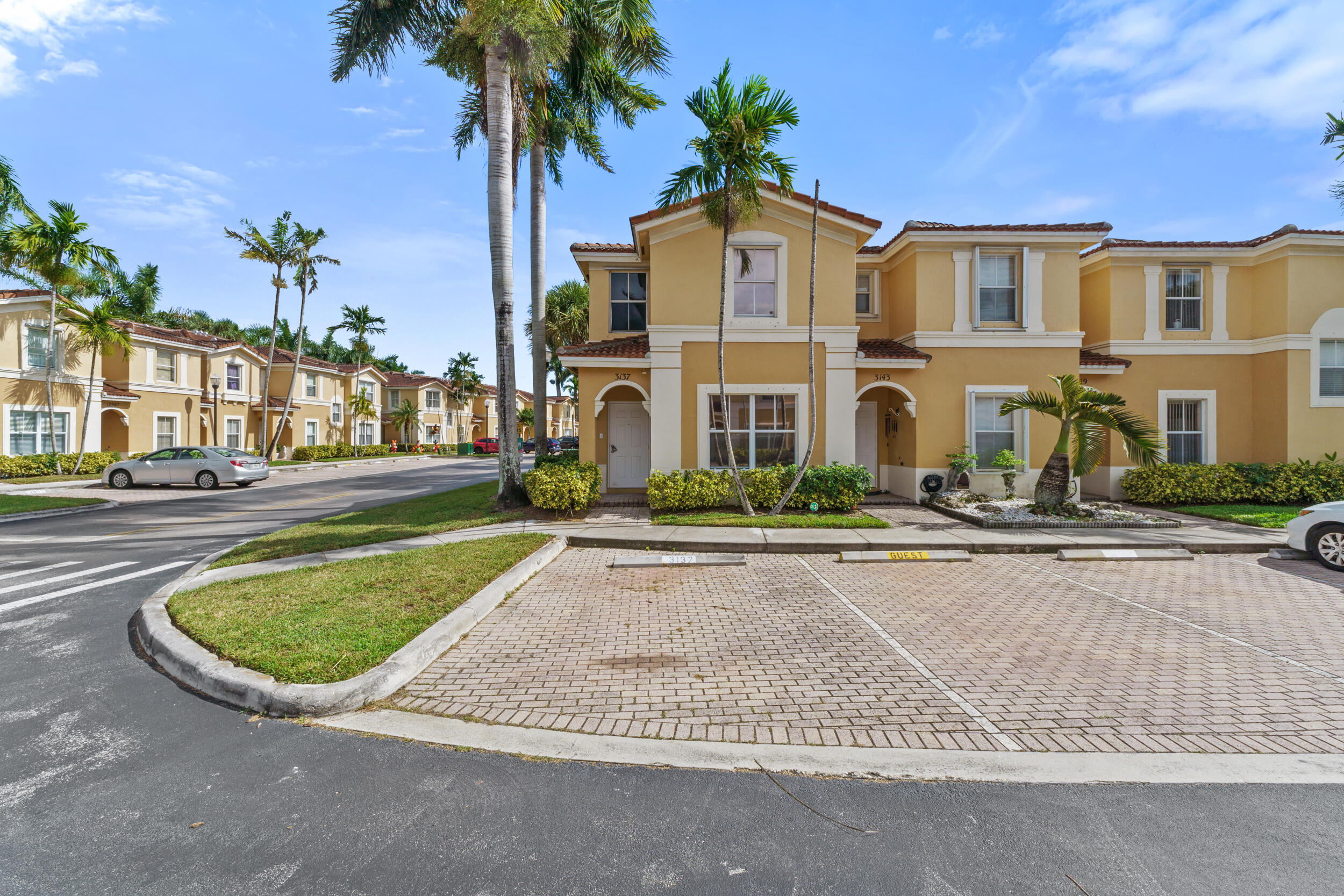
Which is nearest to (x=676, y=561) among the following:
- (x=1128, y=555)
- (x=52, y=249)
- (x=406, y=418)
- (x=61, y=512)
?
(x=1128, y=555)

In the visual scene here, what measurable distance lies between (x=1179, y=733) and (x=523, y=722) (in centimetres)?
428

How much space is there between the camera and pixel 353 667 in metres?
4.51

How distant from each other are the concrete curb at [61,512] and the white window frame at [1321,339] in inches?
1213

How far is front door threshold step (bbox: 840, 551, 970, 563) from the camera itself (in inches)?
364

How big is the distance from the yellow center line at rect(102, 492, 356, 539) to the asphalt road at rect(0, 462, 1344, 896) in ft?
33.5

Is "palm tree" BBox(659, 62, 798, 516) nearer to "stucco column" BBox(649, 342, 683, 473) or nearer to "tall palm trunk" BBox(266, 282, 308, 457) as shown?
"stucco column" BBox(649, 342, 683, 473)

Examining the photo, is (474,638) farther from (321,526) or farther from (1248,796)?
(321,526)

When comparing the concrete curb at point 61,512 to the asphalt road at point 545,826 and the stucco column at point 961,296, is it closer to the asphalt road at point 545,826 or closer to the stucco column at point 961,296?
the asphalt road at point 545,826

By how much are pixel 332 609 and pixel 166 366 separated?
3195 cm

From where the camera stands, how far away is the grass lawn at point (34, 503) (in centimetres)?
1416

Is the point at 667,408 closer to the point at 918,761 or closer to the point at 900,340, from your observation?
the point at 900,340

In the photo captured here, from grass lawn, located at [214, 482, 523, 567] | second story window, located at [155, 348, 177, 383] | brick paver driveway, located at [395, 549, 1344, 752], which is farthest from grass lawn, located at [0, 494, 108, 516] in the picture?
brick paver driveway, located at [395, 549, 1344, 752]

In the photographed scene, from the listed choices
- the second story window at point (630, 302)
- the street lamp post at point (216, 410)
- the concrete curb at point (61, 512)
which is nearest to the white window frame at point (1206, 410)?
the second story window at point (630, 302)

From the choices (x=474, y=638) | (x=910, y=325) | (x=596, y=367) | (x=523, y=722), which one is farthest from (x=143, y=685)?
(x=910, y=325)
